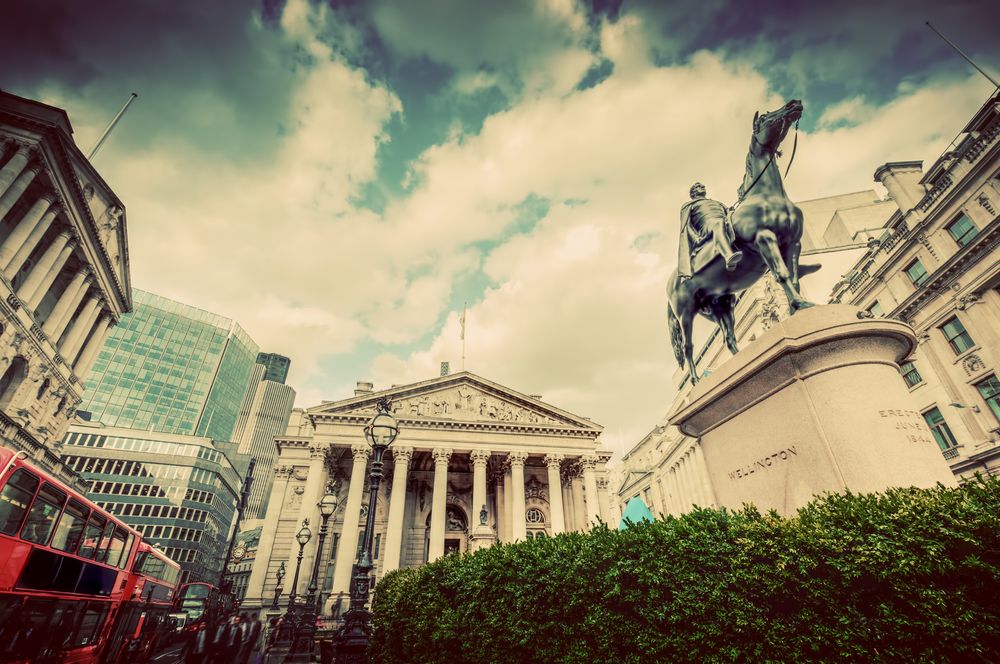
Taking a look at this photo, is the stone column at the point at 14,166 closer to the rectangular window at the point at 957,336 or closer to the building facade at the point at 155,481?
the rectangular window at the point at 957,336

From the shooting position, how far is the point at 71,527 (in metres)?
9.85

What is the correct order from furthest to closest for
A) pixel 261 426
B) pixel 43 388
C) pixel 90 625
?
pixel 261 426 → pixel 43 388 → pixel 90 625

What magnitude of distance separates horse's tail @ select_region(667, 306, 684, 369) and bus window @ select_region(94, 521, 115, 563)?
15437 mm

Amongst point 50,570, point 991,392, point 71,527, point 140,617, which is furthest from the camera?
point 991,392

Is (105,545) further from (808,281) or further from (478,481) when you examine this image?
(808,281)

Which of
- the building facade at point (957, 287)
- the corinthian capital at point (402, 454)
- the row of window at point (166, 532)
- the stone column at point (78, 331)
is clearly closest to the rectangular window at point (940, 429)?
the building facade at point (957, 287)

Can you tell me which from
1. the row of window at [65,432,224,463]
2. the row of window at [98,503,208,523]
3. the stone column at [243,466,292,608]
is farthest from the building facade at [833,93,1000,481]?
the row of window at [65,432,224,463]

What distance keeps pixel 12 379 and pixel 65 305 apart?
5.65m

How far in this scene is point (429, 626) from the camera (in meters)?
7.68

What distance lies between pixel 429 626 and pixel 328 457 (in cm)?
2464

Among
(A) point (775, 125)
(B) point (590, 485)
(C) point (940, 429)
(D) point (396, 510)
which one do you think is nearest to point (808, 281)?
(C) point (940, 429)

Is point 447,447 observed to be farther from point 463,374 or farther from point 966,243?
point 966,243

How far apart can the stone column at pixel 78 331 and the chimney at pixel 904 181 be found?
176 feet

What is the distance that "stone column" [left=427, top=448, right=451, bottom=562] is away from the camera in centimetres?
2733
